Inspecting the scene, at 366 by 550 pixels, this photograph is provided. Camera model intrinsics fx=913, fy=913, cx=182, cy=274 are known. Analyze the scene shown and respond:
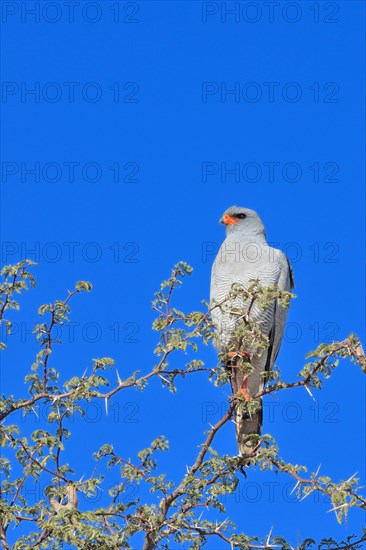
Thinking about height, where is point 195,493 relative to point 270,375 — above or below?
below

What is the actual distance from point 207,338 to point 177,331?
19cm

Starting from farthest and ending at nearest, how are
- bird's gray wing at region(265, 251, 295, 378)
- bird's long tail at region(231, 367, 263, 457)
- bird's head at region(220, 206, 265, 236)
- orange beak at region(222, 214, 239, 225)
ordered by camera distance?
1. orange beak at region(222, 214, 239, 225)
2. bird's head at region(220, 206, 265, 236)
3. bird's gray wing at region(265, 251, 295, 378)
4. bird's long tail at region(231, 367, 263, 457)

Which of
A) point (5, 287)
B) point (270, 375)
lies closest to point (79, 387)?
point (5, 287)

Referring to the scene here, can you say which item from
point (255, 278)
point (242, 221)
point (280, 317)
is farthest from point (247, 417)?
point (242, 221)

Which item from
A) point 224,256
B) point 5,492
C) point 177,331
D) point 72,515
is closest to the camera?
point 72,515

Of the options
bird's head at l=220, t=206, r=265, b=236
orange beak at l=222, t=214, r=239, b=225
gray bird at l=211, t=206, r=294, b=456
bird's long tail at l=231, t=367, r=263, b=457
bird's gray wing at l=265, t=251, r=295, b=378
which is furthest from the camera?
orange beak at l=222, t=214, r=239, b=225

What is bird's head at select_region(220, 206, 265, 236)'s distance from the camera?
385 inches

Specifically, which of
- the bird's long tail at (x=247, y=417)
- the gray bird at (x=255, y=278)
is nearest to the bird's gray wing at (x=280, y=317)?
the gray bird at (x=255, y=278)

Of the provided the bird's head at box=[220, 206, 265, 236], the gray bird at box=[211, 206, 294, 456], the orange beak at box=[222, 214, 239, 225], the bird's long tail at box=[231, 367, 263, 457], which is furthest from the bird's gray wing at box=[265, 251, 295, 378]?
the orange beak at box=[222, 214, 239, 225]

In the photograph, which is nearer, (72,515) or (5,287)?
(72,515)

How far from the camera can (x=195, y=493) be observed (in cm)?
568

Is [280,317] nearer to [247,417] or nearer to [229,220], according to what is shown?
[247,417]

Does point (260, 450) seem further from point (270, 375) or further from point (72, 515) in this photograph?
point (72, 515)

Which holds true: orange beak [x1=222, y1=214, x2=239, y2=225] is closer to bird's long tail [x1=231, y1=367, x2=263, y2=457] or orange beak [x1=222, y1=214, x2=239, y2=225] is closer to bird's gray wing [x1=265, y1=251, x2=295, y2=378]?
bird's gray wing [x1=265, y1=251, x2=295, y2=378]
